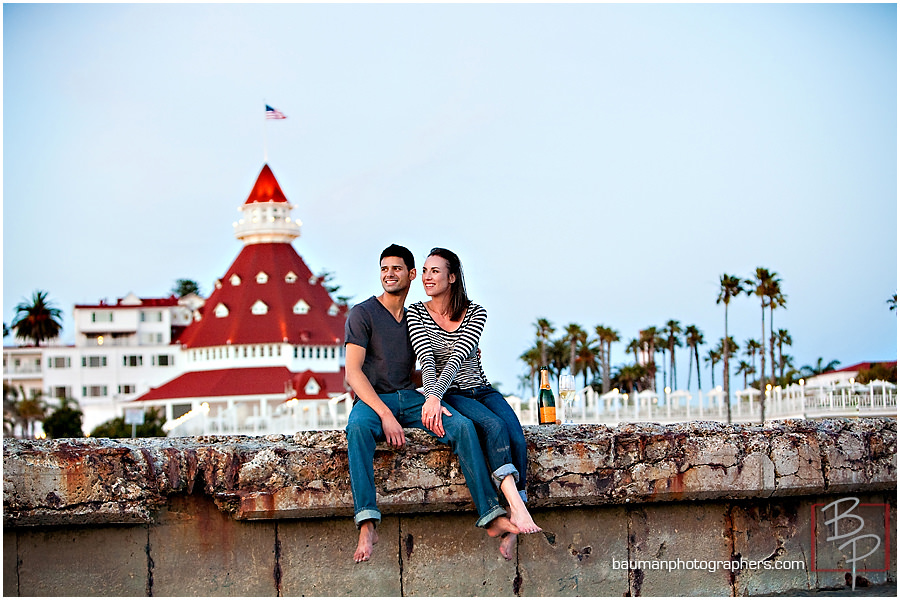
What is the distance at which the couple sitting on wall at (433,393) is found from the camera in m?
5.28

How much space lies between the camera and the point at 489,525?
211 inches

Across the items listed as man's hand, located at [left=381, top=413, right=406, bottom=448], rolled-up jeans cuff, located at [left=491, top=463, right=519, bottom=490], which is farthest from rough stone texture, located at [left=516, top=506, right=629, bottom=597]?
man's hand, located at [left=381, top=413, right=406, bottom=448]

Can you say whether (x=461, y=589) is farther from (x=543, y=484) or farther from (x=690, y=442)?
(x=690, y=442)

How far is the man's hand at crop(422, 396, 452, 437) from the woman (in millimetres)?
61

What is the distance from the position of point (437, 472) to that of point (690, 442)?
1239mm

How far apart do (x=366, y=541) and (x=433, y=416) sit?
2.08 feet

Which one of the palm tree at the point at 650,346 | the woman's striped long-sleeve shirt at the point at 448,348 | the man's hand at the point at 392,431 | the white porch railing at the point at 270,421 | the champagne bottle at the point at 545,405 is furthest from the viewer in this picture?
the palm tree at the point at 650,346

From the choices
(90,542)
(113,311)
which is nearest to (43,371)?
(113,311)

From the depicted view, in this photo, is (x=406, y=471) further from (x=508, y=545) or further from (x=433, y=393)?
(x=508, y=545)

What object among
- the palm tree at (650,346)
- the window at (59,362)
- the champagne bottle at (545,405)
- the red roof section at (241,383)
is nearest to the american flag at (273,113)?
the red roof section at (241,383)

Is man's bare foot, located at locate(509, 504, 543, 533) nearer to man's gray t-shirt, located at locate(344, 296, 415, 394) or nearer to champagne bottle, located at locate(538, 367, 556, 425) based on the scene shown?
man's gray t-shirt, located at locate(344, 296, 415, 394)

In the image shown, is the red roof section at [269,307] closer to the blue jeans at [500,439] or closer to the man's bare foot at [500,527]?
the blue jeans at [500,439]

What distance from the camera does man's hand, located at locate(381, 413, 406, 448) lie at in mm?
5383

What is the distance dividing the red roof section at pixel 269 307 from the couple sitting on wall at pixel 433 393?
246 feet
